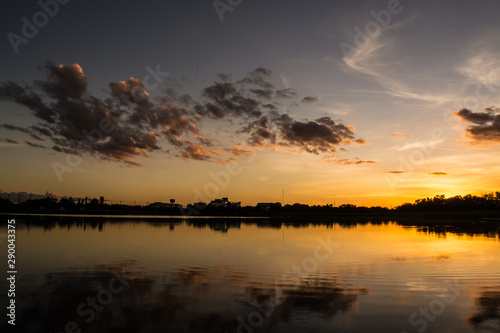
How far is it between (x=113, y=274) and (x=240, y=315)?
37.9ft

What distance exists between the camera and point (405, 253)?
33.7 meters

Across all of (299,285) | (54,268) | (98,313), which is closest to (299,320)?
(299,285)

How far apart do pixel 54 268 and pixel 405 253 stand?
3069 cm

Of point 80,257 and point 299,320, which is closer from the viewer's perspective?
point 299,320

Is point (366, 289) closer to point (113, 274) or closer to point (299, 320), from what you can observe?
point (299, 320)

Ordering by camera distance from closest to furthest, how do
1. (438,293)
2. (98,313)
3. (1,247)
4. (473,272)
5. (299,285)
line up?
(98,313) → (438,293) → (299,285) → (473,272) → (1,247)

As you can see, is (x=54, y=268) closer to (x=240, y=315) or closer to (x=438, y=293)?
(x=240, y=315)

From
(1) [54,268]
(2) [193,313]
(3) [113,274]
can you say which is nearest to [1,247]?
(1) [54,268]

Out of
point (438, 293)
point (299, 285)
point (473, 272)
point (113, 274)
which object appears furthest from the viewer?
point (473, 272)

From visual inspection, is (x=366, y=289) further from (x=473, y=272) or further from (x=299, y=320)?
(x=473, y=272)

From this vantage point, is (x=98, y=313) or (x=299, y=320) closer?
(x=299, y=320)

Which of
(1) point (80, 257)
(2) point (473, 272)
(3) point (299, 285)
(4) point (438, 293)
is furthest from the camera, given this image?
(1) point (80, 257)

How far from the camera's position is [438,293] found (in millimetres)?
17516

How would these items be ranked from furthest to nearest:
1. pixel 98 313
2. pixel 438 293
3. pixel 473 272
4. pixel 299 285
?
1. pixel 473 272
2. pixel 299 285
3. pixel 438 293
4. pixel 98 313
